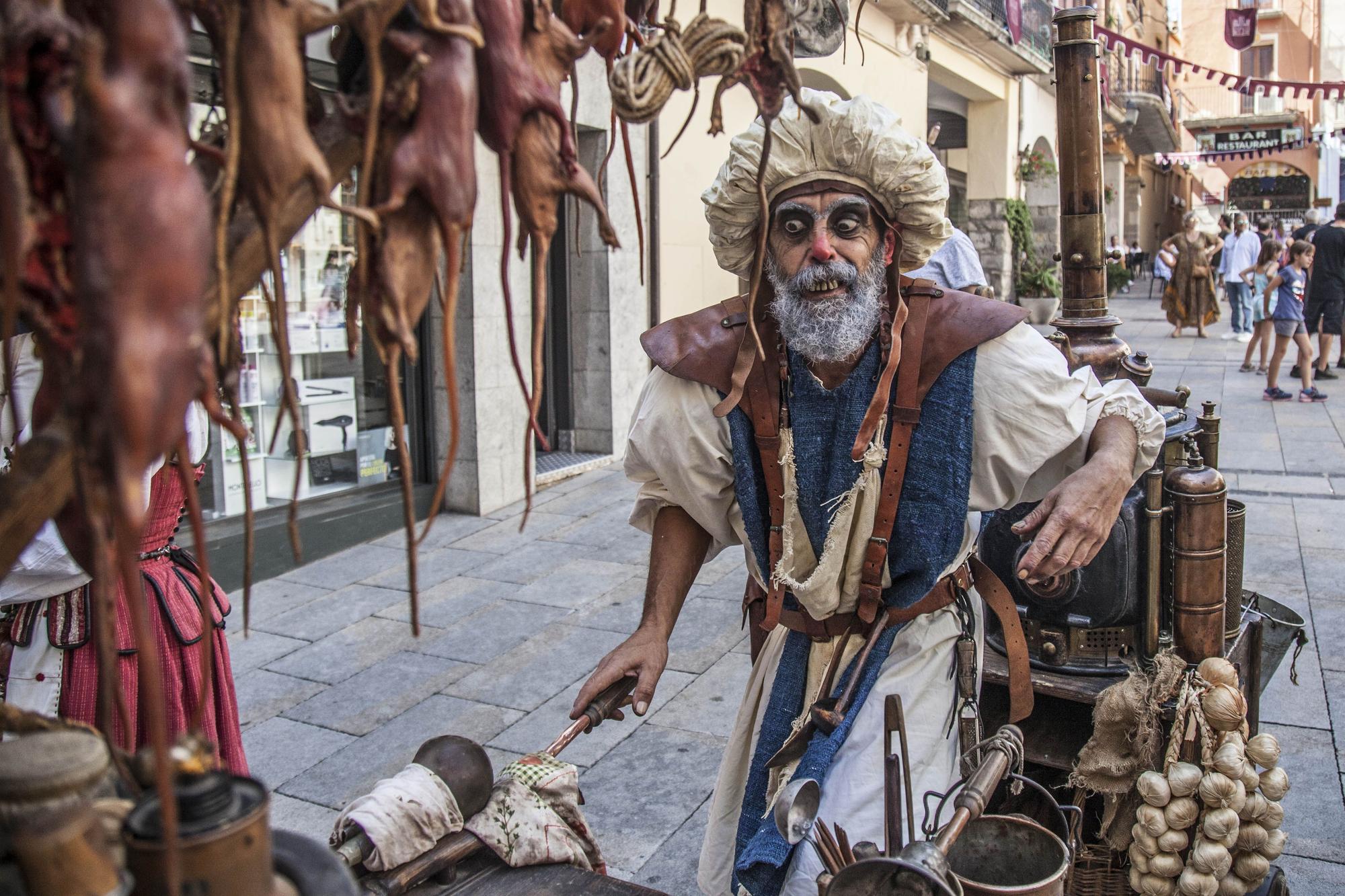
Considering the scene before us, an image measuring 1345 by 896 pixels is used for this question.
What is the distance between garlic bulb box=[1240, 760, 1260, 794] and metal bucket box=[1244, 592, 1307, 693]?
3.38 ft

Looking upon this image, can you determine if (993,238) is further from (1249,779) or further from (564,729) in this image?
(1249,779)

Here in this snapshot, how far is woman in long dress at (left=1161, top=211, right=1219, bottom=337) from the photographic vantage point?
16.5 meters

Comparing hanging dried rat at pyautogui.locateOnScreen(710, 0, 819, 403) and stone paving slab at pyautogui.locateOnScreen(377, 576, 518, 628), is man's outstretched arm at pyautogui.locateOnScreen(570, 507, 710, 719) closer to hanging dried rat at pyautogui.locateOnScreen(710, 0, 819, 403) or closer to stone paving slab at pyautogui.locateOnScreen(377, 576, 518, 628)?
hanging dried rat at pyautogui.locateOnScreen(710, 0, 819, 403)

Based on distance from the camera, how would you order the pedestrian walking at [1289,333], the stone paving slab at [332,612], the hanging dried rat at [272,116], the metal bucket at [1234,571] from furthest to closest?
the pedestrian walking at [1289,333] < the stone paving slab at [332,612] < the metal bucket at [1234,571] < the hanging dried rat at [272,116]

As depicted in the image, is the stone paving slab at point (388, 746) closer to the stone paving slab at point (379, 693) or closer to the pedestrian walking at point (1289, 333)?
the stone paving slab at point (379, 693)

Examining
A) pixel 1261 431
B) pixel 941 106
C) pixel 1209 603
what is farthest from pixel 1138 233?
pixel 1209 603

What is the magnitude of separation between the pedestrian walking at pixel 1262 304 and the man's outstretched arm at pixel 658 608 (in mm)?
11055

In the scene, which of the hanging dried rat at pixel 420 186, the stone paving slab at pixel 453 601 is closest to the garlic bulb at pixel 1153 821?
the hanging dried rat at pixel 420 186

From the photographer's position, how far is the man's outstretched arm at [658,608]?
2.22m

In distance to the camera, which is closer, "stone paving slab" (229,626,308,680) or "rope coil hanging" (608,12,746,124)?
"rope coil hanging" (608,12,746,124)

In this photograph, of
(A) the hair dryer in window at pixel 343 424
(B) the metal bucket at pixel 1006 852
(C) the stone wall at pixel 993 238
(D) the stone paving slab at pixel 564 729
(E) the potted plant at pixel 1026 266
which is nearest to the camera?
(B) the metal bucket at pixel 1006 852

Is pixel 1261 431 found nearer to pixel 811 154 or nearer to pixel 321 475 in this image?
pixel 321 475

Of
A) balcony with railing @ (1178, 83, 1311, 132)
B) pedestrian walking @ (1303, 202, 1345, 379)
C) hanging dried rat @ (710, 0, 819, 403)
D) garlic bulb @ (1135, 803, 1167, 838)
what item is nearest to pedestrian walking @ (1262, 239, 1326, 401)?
pedestrian walking @ (1303, 202, 1345, 379)

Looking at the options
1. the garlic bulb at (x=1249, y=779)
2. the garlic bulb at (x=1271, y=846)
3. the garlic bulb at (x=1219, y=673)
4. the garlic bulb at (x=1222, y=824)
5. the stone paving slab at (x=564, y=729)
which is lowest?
the stone paving slab at (x=564, y=729)
